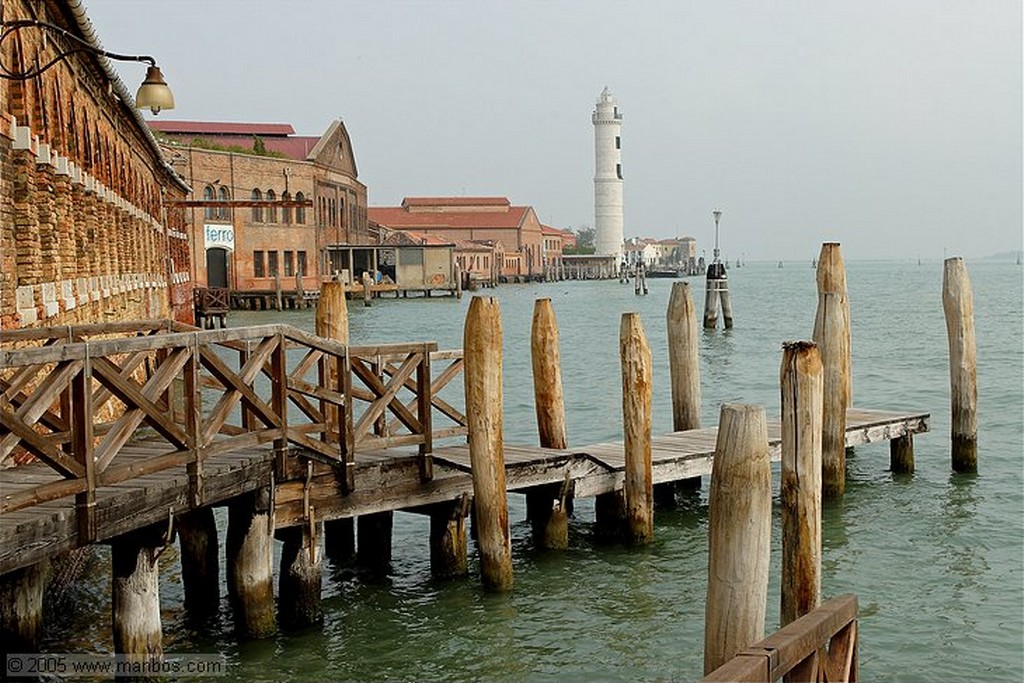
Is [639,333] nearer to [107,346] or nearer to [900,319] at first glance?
[107,346]

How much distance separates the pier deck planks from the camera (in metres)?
6.05

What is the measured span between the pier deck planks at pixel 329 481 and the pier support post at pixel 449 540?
0.50 feet

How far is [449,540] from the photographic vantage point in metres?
9.46

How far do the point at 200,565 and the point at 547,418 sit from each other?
3411mm

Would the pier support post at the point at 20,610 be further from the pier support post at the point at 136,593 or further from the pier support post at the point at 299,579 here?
the pier support post at the point at 299,579

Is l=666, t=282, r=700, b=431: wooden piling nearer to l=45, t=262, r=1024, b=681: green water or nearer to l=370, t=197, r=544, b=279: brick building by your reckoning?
l=45, t=262, r=1024, b=681: green water

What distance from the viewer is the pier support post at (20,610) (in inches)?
275

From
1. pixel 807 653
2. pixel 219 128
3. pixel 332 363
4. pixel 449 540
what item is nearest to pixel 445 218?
pixel 219 128

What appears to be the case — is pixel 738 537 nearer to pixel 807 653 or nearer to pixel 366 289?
pixel 807 653

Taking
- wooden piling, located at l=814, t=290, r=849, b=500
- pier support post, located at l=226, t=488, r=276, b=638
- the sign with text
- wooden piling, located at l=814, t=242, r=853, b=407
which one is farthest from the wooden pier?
the sign with text

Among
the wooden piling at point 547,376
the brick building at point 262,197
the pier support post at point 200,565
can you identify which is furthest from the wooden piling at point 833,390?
the brick building at point 262,197

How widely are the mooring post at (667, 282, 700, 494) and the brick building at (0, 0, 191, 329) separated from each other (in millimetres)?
6030

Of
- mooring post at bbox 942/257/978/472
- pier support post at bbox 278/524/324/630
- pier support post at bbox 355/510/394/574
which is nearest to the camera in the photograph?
pier support post at bbox 278/524/324/630

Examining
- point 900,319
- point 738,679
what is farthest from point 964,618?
point 900,319
